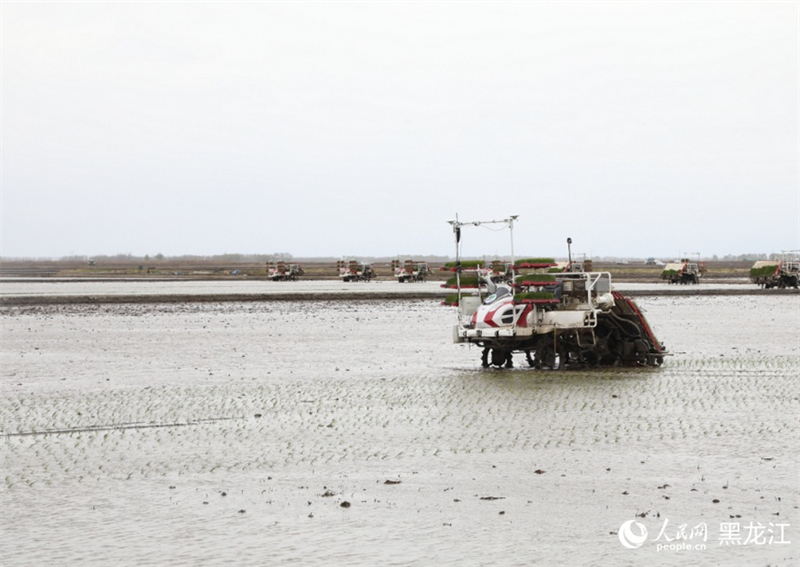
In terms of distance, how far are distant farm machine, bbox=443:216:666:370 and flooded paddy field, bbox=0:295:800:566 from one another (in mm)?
691

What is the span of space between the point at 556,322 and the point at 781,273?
56430mm

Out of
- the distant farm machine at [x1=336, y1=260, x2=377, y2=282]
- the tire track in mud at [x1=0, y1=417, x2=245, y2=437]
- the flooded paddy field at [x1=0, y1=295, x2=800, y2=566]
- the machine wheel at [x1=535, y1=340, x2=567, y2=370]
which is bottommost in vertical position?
the flooded paddy field at [x1=0, y1=295, x2=800, y2=566]

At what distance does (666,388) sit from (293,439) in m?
8.82

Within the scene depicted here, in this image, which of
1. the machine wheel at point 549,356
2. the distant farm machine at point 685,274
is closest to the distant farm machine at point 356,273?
the distant farm machine at point 685,274

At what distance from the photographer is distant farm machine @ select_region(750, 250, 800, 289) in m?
76.9

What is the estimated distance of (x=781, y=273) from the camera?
7712 centimetres

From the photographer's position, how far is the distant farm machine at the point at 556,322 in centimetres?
2548

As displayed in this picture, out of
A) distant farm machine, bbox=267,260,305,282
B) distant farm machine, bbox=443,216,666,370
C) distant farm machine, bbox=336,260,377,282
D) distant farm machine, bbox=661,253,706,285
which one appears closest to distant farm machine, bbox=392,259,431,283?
distant farm machine, bbox=336,260,377,282

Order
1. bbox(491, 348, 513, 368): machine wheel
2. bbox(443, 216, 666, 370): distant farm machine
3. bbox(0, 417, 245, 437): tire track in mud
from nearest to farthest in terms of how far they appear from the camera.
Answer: bbox(0, 417, 245, 437): tire track in mud → bbox(443, 216, 666, 370): distant farm machine → bbox(491, 348, 513, 368): machine wheel

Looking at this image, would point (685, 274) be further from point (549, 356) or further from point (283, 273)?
point (549, 356)

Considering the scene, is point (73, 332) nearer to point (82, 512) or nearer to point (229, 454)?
point (229, 454)

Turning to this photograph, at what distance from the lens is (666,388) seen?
22078mm

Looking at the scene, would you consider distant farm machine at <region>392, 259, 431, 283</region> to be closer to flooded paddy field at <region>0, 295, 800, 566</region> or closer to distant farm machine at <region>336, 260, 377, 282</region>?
distant farm machine at <region>336, 260, 377, 282</region>

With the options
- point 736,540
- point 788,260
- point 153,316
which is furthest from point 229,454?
point 788,260
